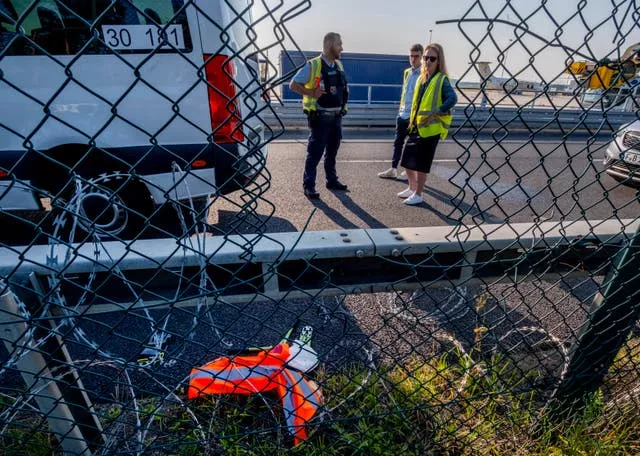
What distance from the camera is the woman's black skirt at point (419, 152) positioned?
3871mm

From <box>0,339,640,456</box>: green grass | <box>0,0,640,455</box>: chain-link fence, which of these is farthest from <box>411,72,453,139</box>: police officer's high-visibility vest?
<box>0,339,640,456</box>: green grass

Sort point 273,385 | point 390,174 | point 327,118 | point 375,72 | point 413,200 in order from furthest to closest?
point 375,72
point 390,174
point 413,200
point 327,118
point 273,385

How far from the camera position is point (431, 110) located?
3605mm

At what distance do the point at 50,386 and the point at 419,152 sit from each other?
365cm

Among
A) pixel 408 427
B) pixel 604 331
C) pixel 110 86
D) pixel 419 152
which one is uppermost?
pixel 110 86

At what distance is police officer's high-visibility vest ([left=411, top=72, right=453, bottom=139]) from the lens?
359 centimetres

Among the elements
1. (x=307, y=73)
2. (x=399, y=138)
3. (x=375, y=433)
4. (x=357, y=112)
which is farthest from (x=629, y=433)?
(x=357, y=112)

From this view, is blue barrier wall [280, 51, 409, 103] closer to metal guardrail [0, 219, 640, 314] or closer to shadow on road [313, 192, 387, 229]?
shadow on road [313, 192, 387, 229]

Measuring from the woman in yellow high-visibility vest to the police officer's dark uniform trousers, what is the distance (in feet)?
2.94

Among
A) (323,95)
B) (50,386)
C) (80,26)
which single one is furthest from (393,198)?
(50,386)

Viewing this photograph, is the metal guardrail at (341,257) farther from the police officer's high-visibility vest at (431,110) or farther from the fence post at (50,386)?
the police officer's high-visibility vest at (431,110)

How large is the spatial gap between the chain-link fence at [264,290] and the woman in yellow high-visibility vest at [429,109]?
170 cm

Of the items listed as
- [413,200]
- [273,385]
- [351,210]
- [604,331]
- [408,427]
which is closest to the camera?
[604,331]

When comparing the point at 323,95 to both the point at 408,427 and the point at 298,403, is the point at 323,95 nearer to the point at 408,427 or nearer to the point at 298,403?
the point at 298,403
